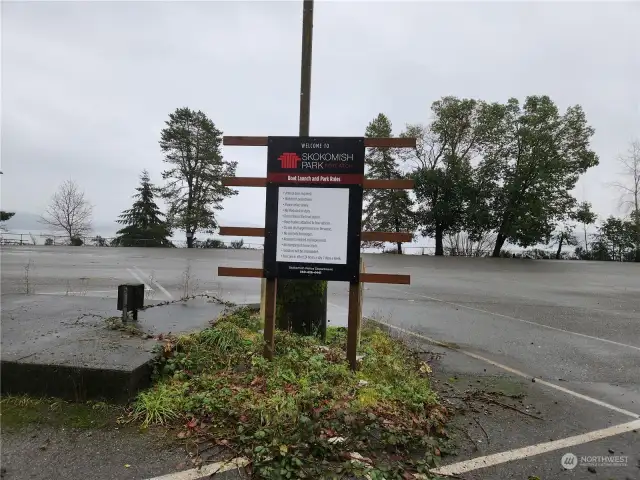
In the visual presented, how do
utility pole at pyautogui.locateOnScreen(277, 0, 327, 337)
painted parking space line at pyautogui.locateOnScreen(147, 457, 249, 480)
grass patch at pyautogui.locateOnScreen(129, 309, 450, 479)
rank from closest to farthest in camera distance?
painted parking space line at pyautogui.locateOnScreen(147, 457, 249, 480) → grass patch at pyautogui.locateOnScreen(129, 309, 450, 479) → utility pole at pyautogui.locateOnScreen(277, 0, 327, 337)

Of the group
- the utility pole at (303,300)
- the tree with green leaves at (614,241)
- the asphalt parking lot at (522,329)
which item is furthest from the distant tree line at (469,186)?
the utility pole at (303,300)

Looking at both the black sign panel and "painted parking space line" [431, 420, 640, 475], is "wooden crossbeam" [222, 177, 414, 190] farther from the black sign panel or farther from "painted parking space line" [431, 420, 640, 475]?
"painted parking space line" [431, 420, 640, 475]

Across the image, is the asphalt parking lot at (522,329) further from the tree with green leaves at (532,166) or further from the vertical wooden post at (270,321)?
the tree with green leaves at (532,166)

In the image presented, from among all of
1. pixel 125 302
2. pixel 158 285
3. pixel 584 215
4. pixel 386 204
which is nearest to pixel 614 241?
pixel 584 215

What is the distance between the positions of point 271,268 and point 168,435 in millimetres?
1897

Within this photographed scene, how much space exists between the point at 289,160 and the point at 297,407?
95.9 inches

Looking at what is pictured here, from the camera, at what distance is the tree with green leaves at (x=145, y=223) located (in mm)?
38938

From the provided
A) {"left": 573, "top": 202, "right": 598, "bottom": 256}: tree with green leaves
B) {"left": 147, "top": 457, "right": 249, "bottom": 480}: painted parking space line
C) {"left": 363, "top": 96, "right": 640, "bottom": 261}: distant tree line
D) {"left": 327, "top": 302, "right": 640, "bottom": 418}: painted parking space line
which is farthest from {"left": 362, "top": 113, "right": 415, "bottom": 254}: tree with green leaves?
{"left": 147, "top": 457, "right": 249, "bottom": 480}: painted parking space line

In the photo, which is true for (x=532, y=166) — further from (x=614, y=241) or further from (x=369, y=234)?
(x=369, y=234)

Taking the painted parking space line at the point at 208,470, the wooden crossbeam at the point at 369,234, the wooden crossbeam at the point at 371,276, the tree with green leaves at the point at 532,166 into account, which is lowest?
the painted parking space line at the point at 208,470

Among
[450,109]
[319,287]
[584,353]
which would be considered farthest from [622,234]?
[319,287]

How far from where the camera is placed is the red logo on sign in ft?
14.7

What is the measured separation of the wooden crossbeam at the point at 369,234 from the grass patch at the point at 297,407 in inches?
44.9

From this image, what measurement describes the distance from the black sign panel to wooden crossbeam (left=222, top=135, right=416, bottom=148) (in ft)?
0.45
